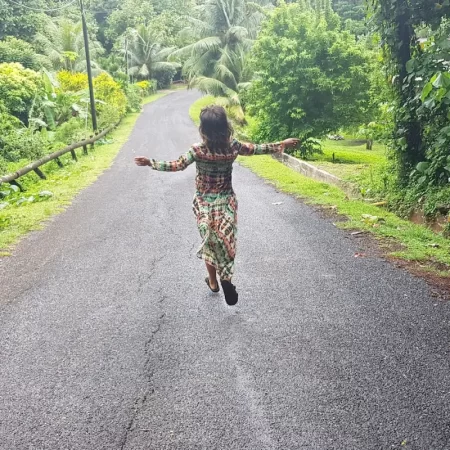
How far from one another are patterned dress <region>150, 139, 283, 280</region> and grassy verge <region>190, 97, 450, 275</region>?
95.5 inches

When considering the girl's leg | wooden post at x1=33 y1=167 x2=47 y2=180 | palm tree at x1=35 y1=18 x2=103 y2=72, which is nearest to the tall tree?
the girl's leg

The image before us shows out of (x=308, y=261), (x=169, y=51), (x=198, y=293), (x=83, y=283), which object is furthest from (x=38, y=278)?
(x=169, y=51)

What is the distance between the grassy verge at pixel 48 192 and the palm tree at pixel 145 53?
3486 centimetres

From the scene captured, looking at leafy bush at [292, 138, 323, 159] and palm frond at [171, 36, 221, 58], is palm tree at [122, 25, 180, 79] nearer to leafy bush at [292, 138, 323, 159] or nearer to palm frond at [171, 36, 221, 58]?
palm frond at [171, 36, 221, 58]

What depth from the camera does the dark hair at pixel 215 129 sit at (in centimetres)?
403

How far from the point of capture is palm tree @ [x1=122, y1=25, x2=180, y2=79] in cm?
5091

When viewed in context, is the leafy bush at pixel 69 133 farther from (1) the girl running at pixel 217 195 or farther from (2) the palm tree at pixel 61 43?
(2) the palm tree at pixel 61 43

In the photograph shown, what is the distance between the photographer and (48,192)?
400 inches

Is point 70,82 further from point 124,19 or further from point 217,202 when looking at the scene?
point 124,19

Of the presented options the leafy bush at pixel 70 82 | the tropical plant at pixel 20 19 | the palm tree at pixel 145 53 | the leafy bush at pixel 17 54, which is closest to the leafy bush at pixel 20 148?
the leafy bush at pixel 70 82

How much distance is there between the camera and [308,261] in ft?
18.8

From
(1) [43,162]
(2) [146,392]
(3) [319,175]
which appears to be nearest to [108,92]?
(1) [43,162]

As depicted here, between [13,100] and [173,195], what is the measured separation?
504 inches

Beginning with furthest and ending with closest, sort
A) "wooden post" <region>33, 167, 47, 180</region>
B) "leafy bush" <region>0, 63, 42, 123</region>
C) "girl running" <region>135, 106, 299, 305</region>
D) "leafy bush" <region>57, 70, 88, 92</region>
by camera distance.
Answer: "leafy bush" <region>57, 70, 88, 92</region>
"leafy bush" <region>0, 63, 42, 123</region>
"wooden post" <region>33, 167, 47, 180</region>
"girl running" <region>135, 106, 299, 305</region>
